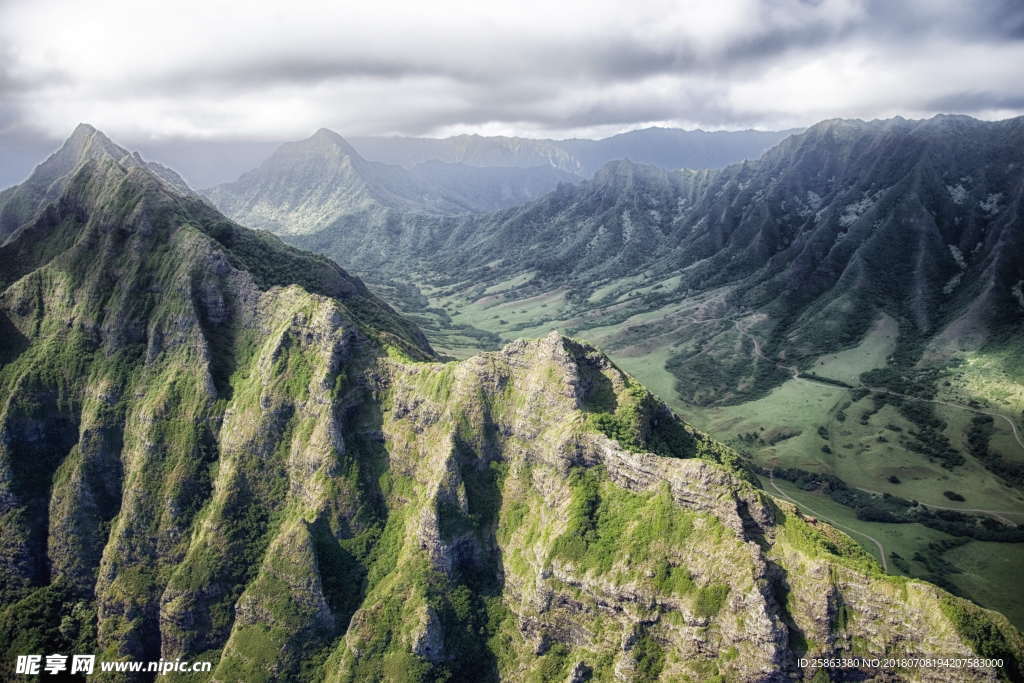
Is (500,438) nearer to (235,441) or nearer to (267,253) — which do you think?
(235,441)

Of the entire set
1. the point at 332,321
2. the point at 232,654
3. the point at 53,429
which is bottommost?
the point at 232,654

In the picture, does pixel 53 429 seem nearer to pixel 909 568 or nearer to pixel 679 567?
pixel 679 567

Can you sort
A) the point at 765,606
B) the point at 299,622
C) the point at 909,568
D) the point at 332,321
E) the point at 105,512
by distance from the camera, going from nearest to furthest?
the point at 765,606 → the point at 299,622 → the point at 332,321 → the point at 105,512 → the point at 909,568

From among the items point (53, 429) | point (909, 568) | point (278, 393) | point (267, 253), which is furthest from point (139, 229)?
point (909, 568)

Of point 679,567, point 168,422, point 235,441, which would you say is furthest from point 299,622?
point 679,567

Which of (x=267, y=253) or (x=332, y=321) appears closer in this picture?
(x=332, y=321)

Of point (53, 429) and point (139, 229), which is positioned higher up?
point (139, 229)

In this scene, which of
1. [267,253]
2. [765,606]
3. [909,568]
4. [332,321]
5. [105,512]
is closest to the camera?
[765,606]
